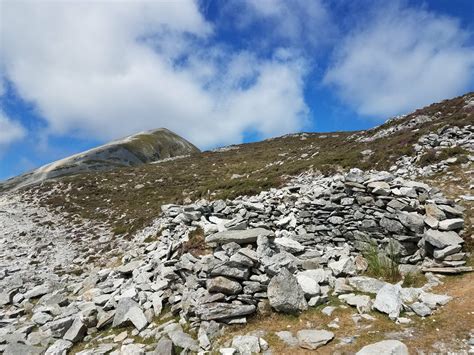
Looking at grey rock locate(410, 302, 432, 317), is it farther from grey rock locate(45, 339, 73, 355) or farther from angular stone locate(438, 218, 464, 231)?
grey rock locate(45, 339, 73, 355)

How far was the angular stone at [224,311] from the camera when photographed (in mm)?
7566

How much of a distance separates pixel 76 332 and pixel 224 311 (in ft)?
15.5

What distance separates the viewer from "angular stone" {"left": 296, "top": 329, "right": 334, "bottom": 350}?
6309 mm

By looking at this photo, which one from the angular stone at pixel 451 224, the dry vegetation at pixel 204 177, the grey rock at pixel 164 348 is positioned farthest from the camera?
the dry vegetation at pixel 204 177

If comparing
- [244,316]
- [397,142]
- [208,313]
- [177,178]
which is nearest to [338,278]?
[244,316]

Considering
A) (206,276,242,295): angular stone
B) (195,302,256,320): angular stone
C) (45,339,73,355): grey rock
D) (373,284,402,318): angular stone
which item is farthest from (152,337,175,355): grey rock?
(373,284,402,318): angular stone

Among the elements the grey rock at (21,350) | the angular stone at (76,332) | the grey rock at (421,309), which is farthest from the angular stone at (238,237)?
the grey rock at (21,350)

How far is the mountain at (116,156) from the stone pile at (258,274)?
58839 millimetres

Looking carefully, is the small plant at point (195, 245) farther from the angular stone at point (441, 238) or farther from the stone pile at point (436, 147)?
the stone pile at point (436, 147)

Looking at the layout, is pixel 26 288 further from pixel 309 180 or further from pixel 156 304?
pixel 309 180

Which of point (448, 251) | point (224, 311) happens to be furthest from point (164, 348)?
point (448, 251)

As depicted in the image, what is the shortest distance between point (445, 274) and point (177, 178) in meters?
39.3

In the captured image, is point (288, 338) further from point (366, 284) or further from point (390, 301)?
point (366, 284)

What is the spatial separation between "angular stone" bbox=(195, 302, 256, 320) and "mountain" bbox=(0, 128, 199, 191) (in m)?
64.1
